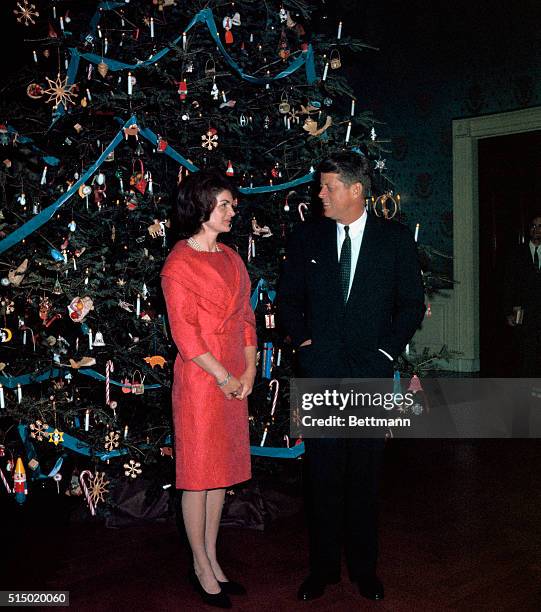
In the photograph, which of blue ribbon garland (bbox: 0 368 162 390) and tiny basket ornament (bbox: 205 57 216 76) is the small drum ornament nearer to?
tiny basket ornament (bbox: 205 57 216 76)

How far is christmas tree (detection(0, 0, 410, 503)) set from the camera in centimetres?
321

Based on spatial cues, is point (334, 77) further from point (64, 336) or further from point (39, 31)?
point (64, 336)

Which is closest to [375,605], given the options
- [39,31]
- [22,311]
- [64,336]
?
[64,336]

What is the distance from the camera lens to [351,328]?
8.54 feet

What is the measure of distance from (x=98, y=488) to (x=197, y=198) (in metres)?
1.66

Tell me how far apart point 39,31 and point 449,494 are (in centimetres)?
333

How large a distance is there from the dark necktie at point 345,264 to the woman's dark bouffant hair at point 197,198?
47cm

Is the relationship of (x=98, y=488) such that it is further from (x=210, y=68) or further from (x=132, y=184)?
(x=210, y=68)

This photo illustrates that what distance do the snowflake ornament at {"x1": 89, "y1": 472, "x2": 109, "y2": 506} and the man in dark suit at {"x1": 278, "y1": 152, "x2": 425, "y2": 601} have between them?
1251mm

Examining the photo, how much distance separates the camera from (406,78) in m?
8.20

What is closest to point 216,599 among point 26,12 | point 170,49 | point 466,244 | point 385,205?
point 385,205

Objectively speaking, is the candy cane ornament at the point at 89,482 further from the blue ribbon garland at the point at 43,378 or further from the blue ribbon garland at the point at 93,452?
the blue ribbon garland at the point at 43,378

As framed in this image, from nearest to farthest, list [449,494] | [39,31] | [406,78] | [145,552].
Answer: [145,552]
[39,31]
[449,494]
[406,78]

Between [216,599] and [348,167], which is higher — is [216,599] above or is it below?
below
